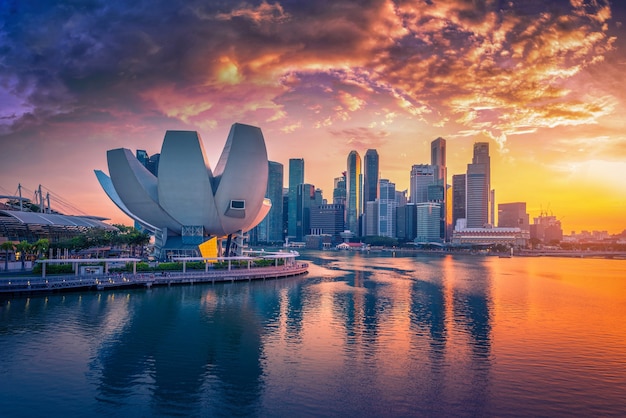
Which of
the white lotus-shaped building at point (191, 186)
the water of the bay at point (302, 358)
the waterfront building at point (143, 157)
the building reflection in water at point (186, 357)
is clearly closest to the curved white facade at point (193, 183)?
the white lotus-shaped building at point (191, 186)

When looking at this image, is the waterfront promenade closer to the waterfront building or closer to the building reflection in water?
the building reflection in water

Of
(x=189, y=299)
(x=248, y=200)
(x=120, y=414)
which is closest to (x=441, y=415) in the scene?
(x=120, y=414)

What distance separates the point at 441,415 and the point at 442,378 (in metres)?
4.03

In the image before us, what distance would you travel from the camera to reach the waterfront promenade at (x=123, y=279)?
39156 mm

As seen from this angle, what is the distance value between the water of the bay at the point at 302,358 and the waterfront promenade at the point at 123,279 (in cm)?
206

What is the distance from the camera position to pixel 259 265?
62.5 meters

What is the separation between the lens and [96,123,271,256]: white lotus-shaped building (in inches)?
2217

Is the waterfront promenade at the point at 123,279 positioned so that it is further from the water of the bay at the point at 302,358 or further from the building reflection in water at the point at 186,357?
the building reflection in water at the point at 186,357

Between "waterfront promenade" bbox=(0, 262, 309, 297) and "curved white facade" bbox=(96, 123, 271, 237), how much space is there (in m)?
9.63

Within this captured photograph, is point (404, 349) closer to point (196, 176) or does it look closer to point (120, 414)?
point (120, 414)

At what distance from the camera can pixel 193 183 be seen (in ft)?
189

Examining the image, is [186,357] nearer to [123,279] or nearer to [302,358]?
[302,358]

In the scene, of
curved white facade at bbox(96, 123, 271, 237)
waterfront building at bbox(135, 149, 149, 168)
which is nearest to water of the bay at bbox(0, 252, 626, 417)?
curved white facade at bbox(96, 123, 271, 237)

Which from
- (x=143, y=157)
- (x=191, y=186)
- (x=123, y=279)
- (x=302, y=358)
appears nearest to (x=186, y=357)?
(x=302, y=358)
